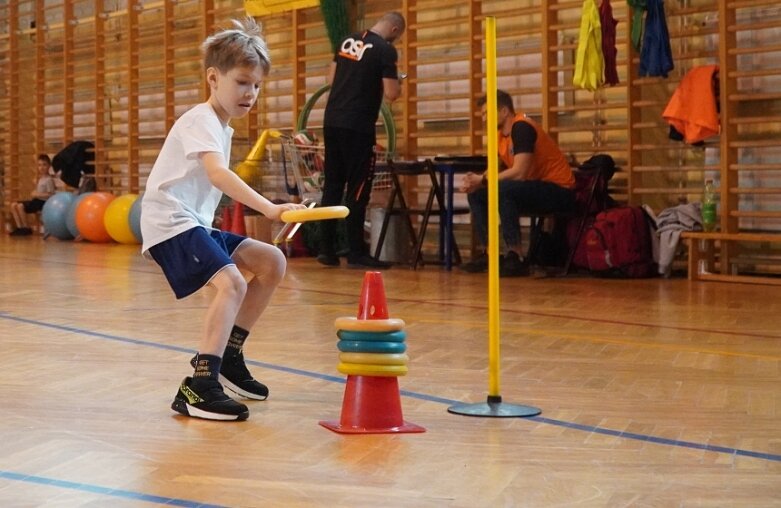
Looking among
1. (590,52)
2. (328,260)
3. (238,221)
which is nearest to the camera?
(590,52)

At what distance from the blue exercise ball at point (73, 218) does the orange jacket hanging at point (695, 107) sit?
6525mm

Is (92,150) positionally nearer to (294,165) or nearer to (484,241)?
(294,165)

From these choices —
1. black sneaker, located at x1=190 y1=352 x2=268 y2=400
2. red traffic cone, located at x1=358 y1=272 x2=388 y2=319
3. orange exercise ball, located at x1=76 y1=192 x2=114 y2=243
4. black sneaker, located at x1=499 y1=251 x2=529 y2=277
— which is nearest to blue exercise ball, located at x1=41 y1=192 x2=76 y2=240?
orange exercise ball, located at x1=76 y1=192 x2=114 y2=243

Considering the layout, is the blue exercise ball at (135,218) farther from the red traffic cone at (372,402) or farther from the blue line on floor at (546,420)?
the red traffic cone at (372,402)


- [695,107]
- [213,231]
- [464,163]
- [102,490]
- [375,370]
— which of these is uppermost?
[695,107]

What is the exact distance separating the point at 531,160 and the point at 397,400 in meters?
4.63

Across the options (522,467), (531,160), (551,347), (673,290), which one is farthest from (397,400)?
(531,160)

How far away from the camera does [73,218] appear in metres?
11.6

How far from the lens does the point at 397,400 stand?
9.41ft

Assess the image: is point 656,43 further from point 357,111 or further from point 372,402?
point 372,402

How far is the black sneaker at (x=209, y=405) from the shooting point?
298 centimetres

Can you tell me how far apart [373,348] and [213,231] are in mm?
650

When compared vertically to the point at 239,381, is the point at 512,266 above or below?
above

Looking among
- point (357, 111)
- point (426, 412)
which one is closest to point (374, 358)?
point (426, 412)
